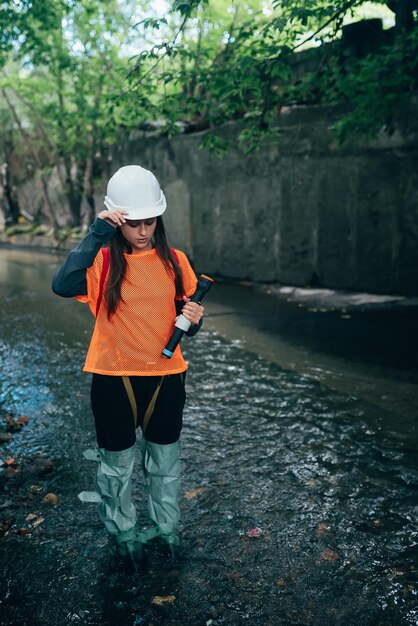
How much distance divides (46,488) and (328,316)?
6081 mm

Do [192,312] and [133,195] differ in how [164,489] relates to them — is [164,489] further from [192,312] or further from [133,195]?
[133,195]

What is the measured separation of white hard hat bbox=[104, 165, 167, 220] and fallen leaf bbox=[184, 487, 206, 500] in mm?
1885

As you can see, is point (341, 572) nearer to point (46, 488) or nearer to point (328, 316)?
point (46, 488)

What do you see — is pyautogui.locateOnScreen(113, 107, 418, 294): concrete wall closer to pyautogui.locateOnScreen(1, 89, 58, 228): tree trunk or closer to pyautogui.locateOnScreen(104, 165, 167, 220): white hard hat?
pyautogui.locateOnScreen(104, 165, 167, 220): white hard hat

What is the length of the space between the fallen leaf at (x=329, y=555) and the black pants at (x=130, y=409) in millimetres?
997

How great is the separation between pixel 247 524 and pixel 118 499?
2.86 ft

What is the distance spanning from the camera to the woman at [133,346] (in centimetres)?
→ 274

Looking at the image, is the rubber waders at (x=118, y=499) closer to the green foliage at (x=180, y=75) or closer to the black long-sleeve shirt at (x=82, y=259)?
the black long-sleeve shirt at (x=82, y=259)

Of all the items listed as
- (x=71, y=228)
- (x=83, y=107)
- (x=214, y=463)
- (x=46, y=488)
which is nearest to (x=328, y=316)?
(x=214, y=463)

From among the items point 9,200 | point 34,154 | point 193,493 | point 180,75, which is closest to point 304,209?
point 180,75

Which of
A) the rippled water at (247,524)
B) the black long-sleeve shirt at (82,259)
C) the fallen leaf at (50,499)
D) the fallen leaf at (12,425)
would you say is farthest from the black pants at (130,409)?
the fallen leaf at (12,425)

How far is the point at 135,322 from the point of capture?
2.84 metres

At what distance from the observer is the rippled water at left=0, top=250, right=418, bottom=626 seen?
265 centimetres

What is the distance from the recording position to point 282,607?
2.64m
